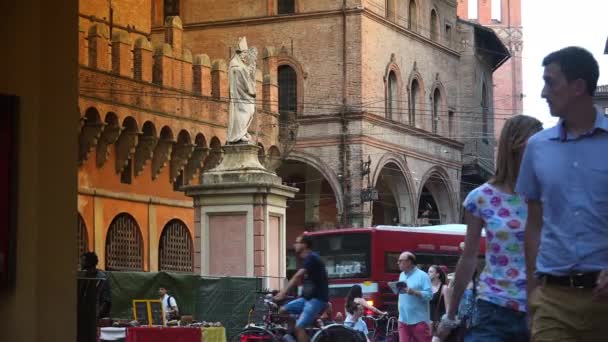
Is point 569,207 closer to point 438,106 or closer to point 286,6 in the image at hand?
point 286,6

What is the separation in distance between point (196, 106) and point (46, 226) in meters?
35.9

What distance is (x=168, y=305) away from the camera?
26.7 m

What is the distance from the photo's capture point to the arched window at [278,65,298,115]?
56.4 metres

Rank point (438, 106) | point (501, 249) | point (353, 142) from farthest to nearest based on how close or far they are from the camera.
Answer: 1. point (438, 106)
2. point (353, 142)
3. point (501, 249)

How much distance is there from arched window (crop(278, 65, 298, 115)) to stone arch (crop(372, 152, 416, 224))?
177 inches

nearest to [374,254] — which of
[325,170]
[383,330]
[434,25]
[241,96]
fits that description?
[241,96]

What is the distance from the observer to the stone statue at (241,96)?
30.7 m

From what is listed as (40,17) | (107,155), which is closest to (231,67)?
(107,155)

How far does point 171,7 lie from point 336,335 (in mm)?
43156

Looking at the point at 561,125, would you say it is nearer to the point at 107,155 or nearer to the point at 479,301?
the point at 479,301

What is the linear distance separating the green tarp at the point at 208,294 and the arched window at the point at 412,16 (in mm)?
33553

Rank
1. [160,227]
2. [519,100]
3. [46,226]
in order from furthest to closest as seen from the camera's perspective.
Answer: [519,100] < [160,227] < [46,226]

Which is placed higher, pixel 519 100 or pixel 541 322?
pixel 519 100

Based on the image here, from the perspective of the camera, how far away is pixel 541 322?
19.4 ft
